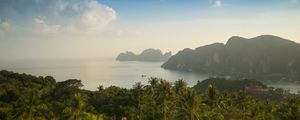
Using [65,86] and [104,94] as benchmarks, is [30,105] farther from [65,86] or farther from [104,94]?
[65,86]

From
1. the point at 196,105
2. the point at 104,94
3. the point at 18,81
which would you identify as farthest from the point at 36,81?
the point at 196,105

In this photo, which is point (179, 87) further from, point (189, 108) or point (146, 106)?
point (189, 108)

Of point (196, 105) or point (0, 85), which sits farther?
point (0, 85)

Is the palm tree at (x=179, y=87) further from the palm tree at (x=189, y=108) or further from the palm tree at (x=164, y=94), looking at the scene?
the palm tree at (x=189, y=108)

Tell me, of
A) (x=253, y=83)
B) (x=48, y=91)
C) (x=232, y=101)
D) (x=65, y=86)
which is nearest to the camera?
(x=232, y=101)

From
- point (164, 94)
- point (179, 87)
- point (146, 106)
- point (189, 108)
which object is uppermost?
point (179, 87)

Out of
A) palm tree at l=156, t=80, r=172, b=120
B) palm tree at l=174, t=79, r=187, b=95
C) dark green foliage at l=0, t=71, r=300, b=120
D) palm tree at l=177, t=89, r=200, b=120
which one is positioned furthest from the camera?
palm tree at l=174, t=79, r=187, b=95

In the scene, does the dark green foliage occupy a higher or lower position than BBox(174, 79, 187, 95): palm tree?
lower

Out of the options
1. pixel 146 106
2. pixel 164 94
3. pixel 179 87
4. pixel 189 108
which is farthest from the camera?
pixel 146 106

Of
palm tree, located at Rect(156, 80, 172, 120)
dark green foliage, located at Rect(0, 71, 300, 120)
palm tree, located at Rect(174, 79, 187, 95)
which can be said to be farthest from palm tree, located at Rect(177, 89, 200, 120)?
palm tree, located at Rect(174, 79, 187, 95)

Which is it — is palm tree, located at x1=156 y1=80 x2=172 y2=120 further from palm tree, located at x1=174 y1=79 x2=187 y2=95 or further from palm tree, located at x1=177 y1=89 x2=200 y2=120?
palm tree, located at x1=177 y1=89 x2=200 y2=120

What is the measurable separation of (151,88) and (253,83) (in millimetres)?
132657

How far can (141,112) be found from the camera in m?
77.9

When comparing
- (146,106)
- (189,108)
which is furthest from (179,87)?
(189,108)
